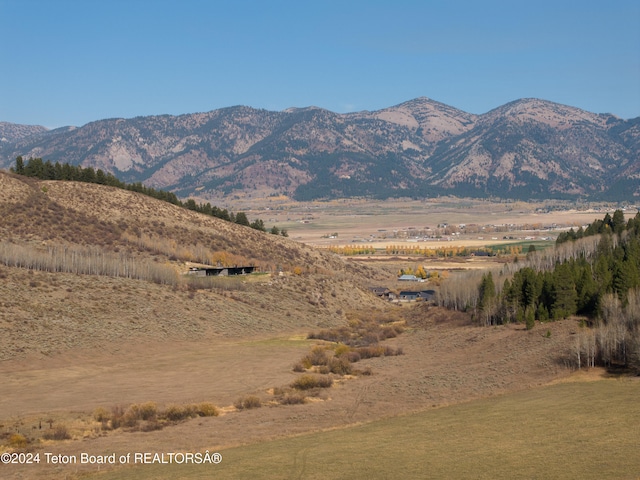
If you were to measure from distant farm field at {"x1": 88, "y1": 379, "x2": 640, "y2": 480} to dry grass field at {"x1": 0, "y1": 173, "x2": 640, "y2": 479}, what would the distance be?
0.14 metres

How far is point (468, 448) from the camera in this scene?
1447 inches

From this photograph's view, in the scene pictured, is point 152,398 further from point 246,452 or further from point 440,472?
point 440,472

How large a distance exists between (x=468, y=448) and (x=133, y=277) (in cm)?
7351

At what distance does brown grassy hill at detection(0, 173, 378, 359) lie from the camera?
78.2 m

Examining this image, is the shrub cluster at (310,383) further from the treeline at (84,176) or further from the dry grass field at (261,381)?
the treeline at (84,176)

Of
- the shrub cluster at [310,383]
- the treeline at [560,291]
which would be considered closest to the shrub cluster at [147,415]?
the shrub cluster at [310,383]

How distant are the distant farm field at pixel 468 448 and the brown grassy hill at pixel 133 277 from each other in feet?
129

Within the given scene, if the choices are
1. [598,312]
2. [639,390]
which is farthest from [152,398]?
[598,312]

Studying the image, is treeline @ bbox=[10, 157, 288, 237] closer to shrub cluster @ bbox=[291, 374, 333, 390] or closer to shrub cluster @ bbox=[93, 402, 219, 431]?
shrub cluster @ bbox=[291, 374, 333, 390]

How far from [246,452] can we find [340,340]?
48.3 meters

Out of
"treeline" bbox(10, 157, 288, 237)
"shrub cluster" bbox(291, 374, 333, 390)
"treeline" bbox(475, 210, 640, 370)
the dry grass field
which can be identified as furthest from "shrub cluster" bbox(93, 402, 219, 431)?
"treeline" bbox(10, 157, 288, 237)

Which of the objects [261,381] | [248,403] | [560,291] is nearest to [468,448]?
[248,403]

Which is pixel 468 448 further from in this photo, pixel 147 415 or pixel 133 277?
pixel 133 277

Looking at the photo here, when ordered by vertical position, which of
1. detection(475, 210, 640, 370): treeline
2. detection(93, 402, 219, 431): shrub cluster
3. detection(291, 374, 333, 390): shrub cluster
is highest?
detection(475, 210, 640, 370): treeline
